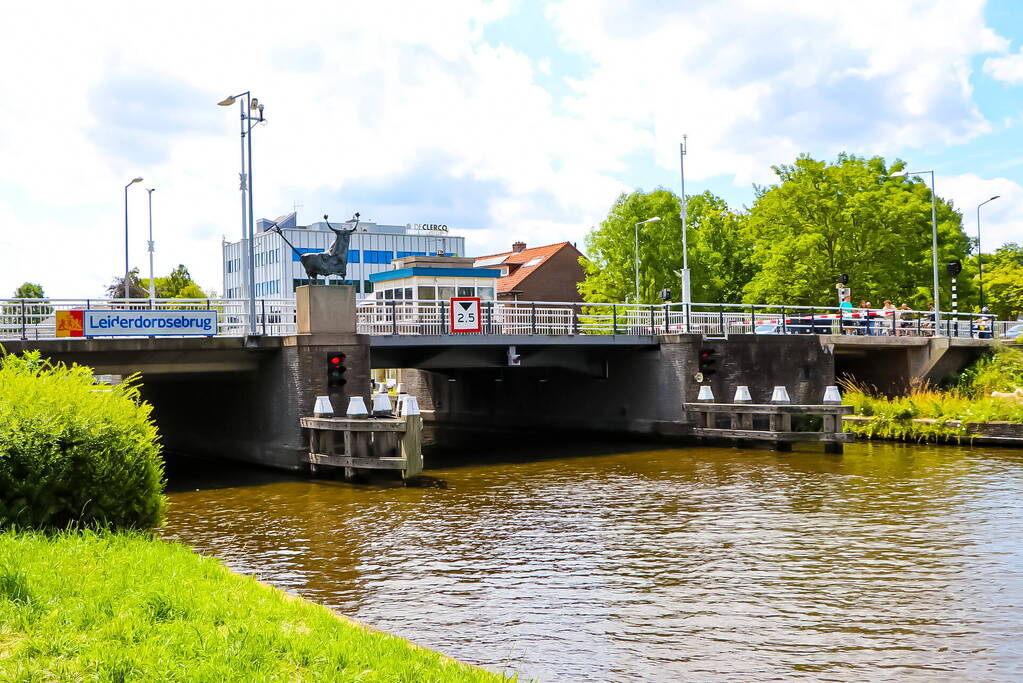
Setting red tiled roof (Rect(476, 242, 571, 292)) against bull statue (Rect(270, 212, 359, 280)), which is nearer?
bull statue (Rect(270, 212, 359, 280))

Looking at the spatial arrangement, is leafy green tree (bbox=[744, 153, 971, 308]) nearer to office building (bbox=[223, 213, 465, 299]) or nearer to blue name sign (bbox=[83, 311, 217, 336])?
blue name sign (bbox=[83, 311, 217, 336])

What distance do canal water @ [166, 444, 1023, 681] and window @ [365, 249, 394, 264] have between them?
72.8 m

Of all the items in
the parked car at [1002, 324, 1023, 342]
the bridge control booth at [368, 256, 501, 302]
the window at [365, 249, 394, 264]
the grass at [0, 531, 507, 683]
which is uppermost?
the window at [365, 249, 394, 264]

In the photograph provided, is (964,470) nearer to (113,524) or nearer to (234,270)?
(113,524)

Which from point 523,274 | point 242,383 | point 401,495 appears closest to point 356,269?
point 523,274

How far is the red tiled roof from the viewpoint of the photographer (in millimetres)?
69625

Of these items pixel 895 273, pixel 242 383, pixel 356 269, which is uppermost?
pixel 356 269

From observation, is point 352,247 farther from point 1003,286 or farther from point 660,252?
point 1003,286

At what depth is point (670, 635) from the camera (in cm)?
917

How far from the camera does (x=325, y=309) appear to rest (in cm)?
2228

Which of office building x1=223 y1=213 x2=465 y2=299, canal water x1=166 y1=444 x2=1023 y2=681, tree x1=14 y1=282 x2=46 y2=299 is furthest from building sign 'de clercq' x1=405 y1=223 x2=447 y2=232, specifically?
canal water x1=166 y1=444 x2=1023 y2=681

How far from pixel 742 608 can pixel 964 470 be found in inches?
510

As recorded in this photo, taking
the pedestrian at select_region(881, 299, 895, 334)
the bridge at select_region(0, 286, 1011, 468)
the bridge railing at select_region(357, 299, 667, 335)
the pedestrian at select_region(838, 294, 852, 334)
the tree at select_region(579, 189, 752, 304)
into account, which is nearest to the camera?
the bridge at select_region(0, 286, 1011, 468)

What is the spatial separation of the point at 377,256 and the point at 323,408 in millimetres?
73990
